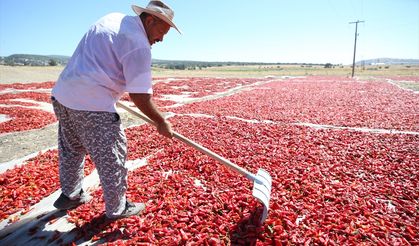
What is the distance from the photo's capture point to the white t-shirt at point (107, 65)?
277 centimetres

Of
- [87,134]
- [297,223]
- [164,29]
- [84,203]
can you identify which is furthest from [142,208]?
[164,29]

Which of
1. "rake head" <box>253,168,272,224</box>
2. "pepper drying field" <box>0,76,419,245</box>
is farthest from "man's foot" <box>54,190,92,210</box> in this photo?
"rake head" <box>253,168,272,224</box>

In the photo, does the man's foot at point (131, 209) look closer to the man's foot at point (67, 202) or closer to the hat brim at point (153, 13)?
the man's foot at point (67, 202)

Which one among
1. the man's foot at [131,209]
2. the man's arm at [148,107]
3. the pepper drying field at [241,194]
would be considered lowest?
the pepper drying field at [241,194]

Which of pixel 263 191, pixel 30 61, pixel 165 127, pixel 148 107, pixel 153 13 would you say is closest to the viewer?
pixel 153 13

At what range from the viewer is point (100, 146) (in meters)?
3.00

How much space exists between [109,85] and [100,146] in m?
0.65

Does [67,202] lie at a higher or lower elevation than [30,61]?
lower

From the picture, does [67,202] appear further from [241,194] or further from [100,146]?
[241,194]

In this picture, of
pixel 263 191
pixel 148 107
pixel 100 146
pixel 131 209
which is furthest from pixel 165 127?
pixel 263 191

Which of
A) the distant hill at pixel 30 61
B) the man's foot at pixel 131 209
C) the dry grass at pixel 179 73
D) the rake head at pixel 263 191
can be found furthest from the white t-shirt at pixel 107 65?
the distant hill at pixel 30 61

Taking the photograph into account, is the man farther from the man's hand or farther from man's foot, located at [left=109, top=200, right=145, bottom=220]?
man's foot, located at [left=109, top=200, right=145, bottom=220]

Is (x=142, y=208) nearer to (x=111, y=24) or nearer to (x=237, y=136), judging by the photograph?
(x=111, y=24)

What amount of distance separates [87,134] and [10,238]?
5.46ft
